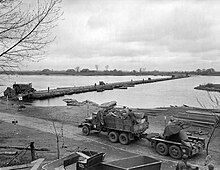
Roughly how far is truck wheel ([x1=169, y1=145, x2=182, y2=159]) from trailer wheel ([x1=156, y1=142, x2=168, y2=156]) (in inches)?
11.7

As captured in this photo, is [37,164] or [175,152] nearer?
[37,164]

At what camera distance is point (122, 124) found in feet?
46.2

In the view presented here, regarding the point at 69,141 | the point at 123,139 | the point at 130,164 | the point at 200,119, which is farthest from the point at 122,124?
the point at 200,119

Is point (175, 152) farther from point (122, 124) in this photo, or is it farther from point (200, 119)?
point (200, 119)

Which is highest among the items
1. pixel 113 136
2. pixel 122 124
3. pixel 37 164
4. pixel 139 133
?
pixel 122 124

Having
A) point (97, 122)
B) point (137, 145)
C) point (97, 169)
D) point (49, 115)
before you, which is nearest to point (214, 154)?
point (137, 145)

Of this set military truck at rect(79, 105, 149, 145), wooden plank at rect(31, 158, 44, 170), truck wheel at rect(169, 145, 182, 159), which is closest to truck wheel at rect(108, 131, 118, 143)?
military truck at rect(79, 105, 149, 145)

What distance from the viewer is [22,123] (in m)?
20.7

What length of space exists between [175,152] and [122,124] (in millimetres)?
3343

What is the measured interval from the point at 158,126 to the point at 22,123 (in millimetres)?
10549

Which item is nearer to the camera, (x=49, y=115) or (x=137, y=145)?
(x=137, y=145)

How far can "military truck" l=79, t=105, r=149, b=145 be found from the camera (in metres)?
13.8

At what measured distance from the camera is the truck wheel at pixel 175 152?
459 inches

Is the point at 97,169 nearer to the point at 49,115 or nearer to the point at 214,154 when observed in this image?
the point at 214,154
